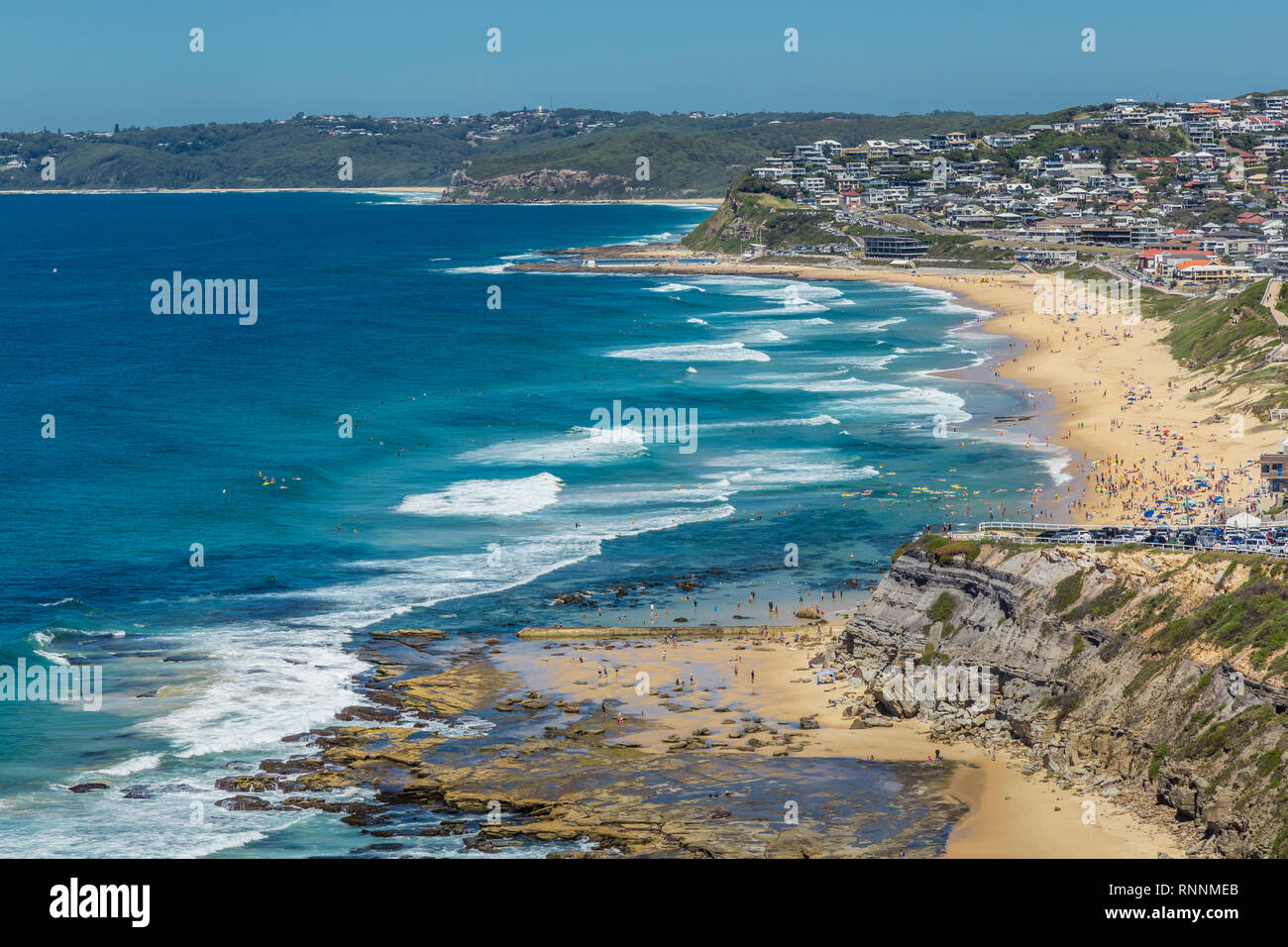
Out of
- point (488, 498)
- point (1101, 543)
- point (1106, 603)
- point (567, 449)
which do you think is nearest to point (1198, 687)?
point (1106, 603)

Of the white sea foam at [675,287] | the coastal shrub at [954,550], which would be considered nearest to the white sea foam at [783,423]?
the coastal shrub at [954,550]

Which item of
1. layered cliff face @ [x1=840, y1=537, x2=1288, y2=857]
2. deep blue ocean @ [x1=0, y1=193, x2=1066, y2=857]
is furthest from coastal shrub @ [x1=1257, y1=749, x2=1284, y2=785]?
deep blue ocean @ [x1=0, y1=193, x2=1066, y2=857]

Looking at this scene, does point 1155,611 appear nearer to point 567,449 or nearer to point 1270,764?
point 1270,764

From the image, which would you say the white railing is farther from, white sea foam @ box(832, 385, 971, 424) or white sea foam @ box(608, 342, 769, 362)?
white sea foam @ box(608, 342, 769, 362)

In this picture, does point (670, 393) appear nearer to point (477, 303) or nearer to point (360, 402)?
point (360, 402)

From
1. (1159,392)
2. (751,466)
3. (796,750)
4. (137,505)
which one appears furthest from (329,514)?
(1159,392)
